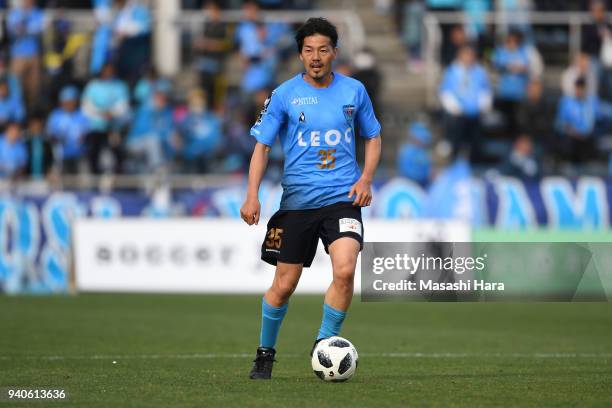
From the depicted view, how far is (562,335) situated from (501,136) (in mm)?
9855

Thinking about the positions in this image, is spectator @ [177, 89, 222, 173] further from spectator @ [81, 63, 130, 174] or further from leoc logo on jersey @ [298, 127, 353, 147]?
leoc logo on jersey @ [298, 127, 353, 147]

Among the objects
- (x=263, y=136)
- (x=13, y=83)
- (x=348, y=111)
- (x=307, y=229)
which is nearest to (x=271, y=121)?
(x=263, y=136)

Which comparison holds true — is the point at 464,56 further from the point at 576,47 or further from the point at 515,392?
the point at 515,392

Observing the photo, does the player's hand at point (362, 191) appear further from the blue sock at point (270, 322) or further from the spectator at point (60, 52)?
the spectator at point (60, 52)

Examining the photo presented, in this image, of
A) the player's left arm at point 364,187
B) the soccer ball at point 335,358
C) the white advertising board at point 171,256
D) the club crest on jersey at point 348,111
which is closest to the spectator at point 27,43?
the white advertising board at point 171,256

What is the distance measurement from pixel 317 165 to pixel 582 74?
15084 mm

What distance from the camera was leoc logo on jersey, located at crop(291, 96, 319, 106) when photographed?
875 centimetres

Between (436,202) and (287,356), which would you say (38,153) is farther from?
(287,356)

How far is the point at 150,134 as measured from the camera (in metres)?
22.2

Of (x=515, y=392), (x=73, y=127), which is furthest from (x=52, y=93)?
(x=515, y=392)

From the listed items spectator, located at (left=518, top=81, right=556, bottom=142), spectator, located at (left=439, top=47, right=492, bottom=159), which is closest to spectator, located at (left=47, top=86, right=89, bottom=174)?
spectator, located at (left=439, top=47, right=492, bottom=159)

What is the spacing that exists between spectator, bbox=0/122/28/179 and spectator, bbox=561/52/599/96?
9091mm

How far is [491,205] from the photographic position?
20.8 metres

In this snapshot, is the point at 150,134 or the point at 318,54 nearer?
the point at 318,54
